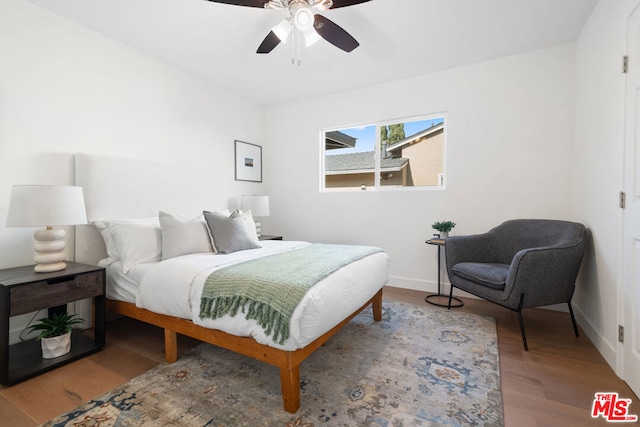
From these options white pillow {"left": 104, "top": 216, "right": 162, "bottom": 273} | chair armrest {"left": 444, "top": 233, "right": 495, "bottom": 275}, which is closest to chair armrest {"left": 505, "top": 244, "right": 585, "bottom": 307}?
chair armrest {"left": 444, "top": 233, "right": 495, "bottom": 275}

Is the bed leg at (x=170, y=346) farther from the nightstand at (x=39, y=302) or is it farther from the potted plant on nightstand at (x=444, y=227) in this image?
the potted plant on nightstand at (x=444, y=227)

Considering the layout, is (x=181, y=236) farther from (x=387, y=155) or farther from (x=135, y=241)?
(x=387, y=155)

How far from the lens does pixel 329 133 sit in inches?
172

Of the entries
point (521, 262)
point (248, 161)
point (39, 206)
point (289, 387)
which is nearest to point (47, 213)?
point (39, 206)

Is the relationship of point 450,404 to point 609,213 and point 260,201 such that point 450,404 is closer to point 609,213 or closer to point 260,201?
point 609,213

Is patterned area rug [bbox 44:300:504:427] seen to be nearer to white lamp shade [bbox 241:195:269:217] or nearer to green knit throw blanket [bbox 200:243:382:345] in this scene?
green knit throw blanket [bbox 200:243:382:345]

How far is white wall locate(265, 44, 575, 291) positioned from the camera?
296cm

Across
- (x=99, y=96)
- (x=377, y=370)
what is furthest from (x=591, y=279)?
(x=99, y=96)

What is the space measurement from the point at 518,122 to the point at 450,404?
2829 millimetres

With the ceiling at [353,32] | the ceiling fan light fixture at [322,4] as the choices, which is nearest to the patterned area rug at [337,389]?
the ceiling fan light fixture at [322,4]

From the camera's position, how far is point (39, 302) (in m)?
1.87

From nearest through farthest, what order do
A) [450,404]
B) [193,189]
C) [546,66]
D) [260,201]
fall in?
[450,404]
[546,66]
[193,189]
[260,201]

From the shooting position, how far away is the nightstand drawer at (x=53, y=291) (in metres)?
1.77

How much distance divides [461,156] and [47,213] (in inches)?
147
